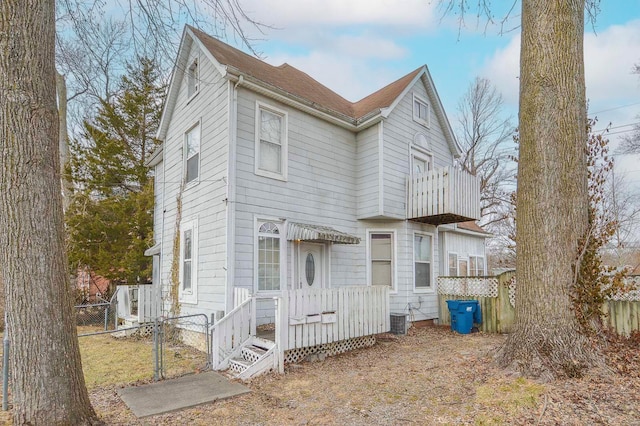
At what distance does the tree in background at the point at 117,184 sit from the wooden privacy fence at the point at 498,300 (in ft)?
34.7

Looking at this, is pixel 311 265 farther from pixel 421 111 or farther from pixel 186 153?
pixel 421 111

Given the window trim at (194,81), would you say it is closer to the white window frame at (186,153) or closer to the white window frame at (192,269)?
the white window frame at (186,153)

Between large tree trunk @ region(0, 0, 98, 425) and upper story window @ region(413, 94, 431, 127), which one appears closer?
large tree trunk @ region(0, 0, 98, 425)

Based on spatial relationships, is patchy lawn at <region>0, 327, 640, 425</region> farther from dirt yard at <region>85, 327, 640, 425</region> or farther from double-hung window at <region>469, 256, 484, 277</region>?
double-hung window at <region>469, 256, 484, 277</region>

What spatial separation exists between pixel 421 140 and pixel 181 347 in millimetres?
9015

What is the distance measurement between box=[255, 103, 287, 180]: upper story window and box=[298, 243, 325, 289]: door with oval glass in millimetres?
1911

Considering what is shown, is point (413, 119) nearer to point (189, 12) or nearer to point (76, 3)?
point (189, 12)

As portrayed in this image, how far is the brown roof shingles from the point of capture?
9.32 meters

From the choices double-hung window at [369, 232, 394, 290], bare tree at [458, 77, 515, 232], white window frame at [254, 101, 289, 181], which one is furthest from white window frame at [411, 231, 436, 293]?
bare tree at [458, 77, 515, 232]

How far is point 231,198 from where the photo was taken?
8203mm

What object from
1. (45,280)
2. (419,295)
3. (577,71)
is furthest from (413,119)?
(45,280)

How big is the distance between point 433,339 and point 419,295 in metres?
1.95

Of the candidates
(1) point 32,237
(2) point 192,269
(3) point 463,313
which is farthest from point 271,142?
(3) point 463,313

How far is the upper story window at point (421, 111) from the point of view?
12.1 metres
